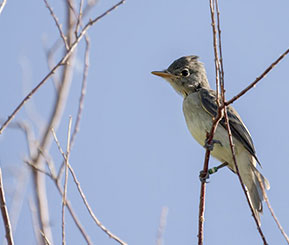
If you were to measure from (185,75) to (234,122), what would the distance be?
1365 millimetres

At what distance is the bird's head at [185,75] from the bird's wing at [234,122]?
1.60 feet

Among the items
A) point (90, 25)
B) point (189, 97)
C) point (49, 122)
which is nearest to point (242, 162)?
point (189, 97)

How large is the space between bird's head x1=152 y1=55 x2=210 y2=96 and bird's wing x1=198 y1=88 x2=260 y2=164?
0.49 m

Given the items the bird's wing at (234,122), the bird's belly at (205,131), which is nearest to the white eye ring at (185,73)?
the bird's wing at (234,122)

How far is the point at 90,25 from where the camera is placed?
4582 mm

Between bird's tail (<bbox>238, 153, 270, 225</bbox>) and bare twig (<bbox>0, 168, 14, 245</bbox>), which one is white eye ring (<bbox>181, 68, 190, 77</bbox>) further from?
bare twig (<bbox>0, 168, 14, 245</bbox>)

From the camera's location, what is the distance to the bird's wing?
7081mm

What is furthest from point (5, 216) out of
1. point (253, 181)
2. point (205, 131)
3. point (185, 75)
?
point (185, 75)

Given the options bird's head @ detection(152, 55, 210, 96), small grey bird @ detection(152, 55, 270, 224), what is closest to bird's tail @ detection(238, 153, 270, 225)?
small grey bird @ detection(152, 55, 270, 224)

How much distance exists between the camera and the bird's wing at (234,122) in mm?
7081

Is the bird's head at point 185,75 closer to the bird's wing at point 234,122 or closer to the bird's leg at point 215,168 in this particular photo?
the bird's wing at point 234,122

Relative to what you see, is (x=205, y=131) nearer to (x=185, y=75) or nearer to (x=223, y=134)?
(x=223, y=134)

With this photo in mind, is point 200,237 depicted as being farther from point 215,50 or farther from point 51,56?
point 51,56

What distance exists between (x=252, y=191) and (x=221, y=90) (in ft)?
10.9
